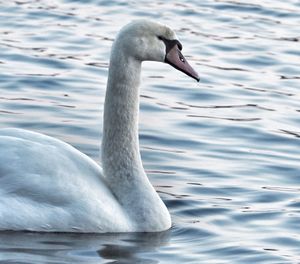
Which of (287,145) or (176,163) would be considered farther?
(287,145)

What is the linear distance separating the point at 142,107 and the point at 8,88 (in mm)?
1515

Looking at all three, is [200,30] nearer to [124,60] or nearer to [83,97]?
[83,97]

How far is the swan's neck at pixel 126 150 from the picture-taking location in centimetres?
938

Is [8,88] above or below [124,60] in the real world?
below

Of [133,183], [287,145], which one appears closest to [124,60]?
[133,183]

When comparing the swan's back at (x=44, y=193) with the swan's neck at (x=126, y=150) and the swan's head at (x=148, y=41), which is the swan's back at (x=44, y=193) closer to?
the swan's neck at (x=126, y=150)

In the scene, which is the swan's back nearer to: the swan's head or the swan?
the swan

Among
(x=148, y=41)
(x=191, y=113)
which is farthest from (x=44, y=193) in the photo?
(x=191, y=113)

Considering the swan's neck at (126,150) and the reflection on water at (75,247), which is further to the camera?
the swan's neck at (126,150)

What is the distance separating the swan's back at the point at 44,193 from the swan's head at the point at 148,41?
3.05ft

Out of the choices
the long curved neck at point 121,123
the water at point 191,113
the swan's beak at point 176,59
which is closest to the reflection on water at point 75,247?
the water at point 191,113

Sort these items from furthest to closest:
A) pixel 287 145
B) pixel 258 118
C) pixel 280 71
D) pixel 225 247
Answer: pixel 280 71 → pixel 258 118 → pixel 287 145 → pixel 225 247

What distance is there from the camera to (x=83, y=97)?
44.2 ft

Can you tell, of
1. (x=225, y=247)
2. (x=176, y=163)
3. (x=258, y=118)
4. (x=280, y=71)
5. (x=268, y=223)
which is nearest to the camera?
(x=225, y=247)
